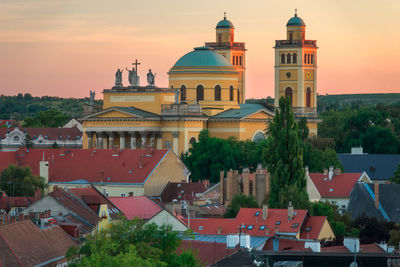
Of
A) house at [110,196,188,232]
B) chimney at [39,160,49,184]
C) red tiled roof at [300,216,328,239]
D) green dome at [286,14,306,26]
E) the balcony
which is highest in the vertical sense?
green dome at [286,14,306,26]

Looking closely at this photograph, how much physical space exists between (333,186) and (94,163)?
20039mm

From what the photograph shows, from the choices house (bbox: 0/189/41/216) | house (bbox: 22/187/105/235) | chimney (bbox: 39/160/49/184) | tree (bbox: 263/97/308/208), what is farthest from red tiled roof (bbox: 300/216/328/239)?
chimney (bbox: 39/160/49/184)

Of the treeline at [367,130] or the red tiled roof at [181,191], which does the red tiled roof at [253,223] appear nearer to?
the red tiled roof at [181,191]

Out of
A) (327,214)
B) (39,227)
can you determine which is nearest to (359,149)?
(327,214)

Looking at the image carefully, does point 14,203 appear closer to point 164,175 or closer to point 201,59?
point 164,175

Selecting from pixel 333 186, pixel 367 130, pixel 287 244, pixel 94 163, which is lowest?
pixel 287 244

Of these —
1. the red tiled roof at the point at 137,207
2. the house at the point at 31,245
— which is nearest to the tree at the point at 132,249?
the house at the point at 31,245

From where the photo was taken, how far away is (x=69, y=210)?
78062 millimetres

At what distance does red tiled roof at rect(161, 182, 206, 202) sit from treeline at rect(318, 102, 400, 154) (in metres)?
47.0

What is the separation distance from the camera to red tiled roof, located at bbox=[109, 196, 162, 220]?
277 ft

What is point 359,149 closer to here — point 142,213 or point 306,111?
point 306,111

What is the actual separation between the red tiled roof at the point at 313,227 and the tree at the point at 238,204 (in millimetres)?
9759

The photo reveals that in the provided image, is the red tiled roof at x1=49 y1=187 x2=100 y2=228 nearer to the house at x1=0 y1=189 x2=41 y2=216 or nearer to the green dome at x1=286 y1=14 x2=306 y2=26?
the house at x1=0 y1=189 x2=41 y2=216

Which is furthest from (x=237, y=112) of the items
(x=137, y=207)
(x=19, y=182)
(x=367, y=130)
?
(x=137, y=207)
